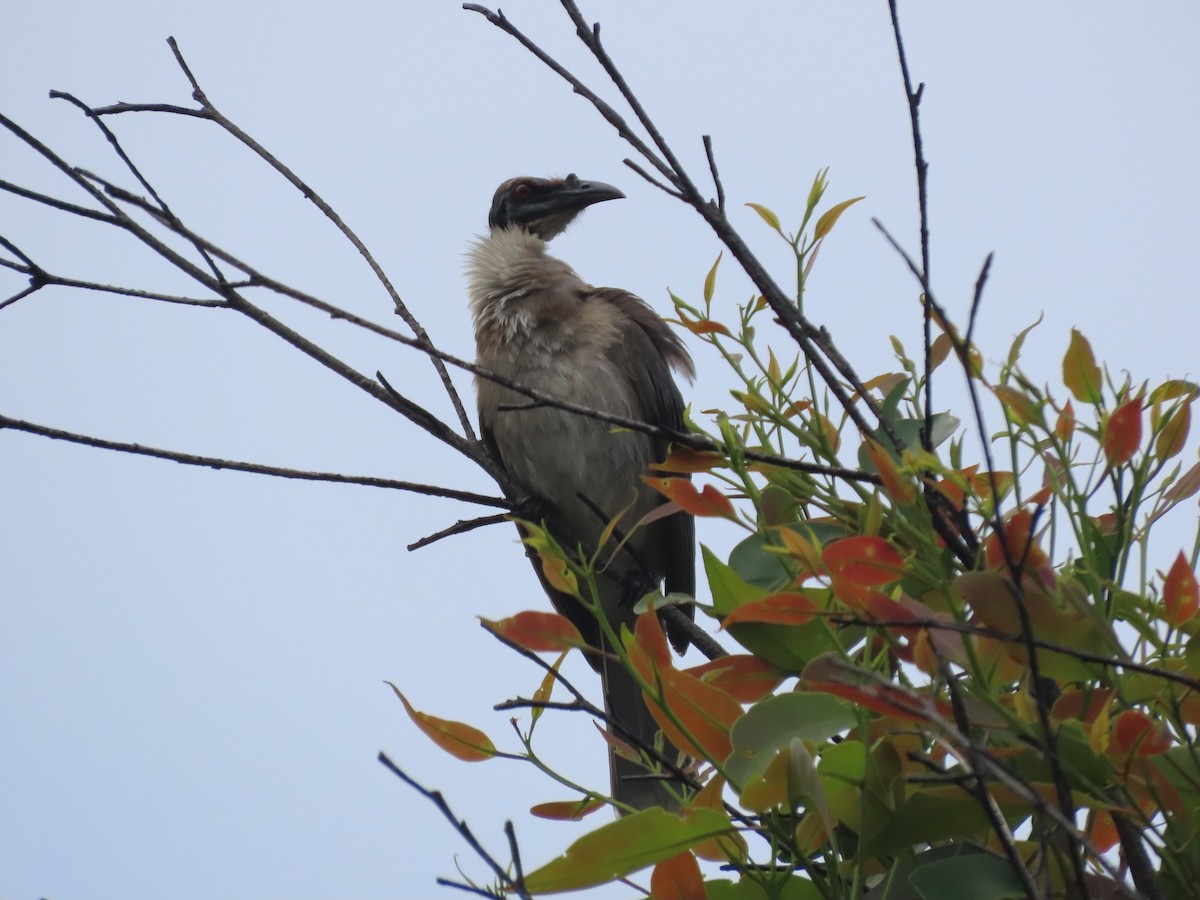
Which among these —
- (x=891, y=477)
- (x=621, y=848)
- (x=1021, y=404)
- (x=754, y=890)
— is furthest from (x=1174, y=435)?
(x=621, y=848)

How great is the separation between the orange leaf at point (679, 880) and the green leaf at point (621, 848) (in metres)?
0.13

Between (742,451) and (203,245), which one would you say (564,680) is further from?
(203,245)

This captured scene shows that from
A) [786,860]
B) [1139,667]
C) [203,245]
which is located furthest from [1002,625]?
[203,245]

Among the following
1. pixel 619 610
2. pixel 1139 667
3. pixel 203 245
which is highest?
pixel 619 610

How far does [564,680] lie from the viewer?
71.1 inches

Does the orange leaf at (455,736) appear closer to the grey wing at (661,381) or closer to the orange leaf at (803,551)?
the orange leaf at (803,551)

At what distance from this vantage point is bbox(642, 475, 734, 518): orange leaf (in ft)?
5.87

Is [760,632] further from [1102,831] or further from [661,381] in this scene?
[661,381]

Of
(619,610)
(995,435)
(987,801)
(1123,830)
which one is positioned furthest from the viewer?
(619,610)

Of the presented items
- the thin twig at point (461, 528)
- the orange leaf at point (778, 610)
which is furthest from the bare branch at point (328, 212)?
the orange leaf at point (778, 610)

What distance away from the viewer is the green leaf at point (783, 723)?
146 centimetres

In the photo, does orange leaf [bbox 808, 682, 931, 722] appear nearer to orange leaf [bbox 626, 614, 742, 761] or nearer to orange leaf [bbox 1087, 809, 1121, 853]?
orange leaf [bbox 626, 614, 742, 761]

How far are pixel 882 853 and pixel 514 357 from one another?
339 centimetres

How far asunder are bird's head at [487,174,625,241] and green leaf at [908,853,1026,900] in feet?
14.7
